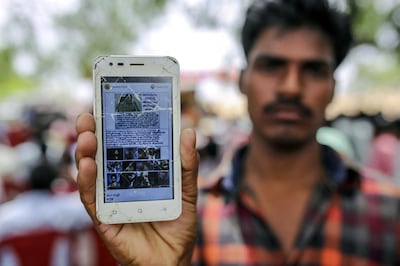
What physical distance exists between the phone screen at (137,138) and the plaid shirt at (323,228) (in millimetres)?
678

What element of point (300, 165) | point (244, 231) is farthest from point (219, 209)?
point (300, 165)

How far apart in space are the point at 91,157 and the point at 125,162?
10 cm

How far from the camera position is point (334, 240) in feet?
5.20

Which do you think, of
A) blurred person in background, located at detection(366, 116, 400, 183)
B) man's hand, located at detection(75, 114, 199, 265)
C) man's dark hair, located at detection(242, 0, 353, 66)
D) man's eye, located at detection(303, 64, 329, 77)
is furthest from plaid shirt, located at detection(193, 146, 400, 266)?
blurred person in background, located at detection(366, 116, 400, 183)

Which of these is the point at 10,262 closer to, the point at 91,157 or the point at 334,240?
the point at 334,240

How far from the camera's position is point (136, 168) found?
100 cm

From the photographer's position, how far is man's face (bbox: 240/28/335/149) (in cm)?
160

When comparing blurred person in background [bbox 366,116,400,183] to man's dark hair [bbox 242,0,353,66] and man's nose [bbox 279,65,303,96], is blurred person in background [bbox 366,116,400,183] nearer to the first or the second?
man's dark hair [bbox 242,0,353,66]

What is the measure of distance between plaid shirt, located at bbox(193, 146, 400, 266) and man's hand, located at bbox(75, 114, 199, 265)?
0.63m

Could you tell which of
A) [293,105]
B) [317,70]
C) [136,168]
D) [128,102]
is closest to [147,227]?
[136,168]

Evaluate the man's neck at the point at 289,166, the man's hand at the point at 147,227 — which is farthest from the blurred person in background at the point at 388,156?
the man's hand at the point at 147,227

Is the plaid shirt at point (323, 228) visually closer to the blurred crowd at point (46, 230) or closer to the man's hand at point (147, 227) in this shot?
the man's hand at point (147, 227)

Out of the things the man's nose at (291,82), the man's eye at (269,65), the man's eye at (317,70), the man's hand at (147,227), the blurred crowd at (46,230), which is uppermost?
the man's eye at (269,65)

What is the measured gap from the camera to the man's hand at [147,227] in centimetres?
90
